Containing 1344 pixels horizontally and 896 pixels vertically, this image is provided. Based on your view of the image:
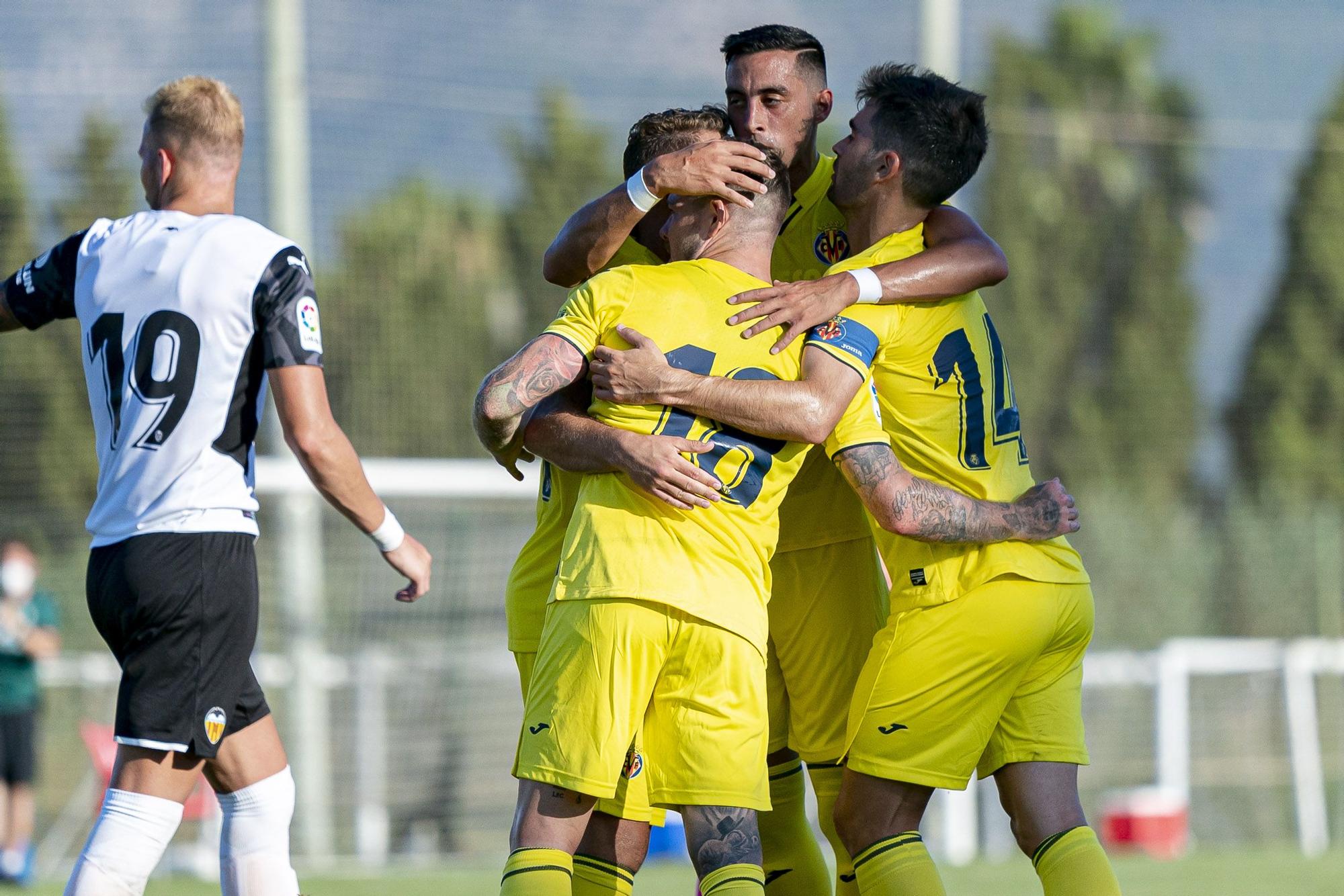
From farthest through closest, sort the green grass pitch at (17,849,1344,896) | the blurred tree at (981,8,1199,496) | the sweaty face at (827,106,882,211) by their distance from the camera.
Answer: the blurred tree at (981,8,1199,496)
the green grass pitch at (17,849,1344,896)
the sweaty face at (827,106,882,211)

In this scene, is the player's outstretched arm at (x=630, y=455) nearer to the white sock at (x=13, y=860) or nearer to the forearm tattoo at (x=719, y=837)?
the forearm tattoo at (x=719, y=837)

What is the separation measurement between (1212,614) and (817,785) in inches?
404

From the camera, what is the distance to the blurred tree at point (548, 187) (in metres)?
12.5

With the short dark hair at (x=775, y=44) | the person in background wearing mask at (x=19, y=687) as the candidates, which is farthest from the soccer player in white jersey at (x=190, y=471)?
the person in background wearing mask at (x=19, y=687)

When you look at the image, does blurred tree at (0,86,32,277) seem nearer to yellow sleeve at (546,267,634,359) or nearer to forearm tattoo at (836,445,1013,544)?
yellow sleeve at (546,267,634,359)

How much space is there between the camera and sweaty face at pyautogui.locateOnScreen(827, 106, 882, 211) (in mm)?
4020

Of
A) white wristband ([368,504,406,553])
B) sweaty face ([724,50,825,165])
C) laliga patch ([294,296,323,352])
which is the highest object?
sweaty face ([724,50,825,165])

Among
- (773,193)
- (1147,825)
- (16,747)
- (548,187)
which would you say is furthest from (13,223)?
(1147,825)

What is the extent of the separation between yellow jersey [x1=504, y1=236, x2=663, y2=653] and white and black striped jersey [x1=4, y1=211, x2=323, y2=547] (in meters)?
0.75

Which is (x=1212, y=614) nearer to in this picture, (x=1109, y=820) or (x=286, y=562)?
(x=1109, y=820)

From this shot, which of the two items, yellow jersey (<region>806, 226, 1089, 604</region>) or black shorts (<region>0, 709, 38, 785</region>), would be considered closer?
yellow jersey (<region>806, 226, 1089, 604</region>)

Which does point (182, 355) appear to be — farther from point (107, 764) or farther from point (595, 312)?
point (107, 764)

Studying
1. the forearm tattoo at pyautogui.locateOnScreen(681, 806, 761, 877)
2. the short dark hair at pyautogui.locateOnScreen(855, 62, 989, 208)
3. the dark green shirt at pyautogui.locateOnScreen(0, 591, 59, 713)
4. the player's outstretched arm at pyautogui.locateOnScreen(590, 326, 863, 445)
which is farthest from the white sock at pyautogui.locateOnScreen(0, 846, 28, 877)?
the short dark hair at pyautogui.locateOnScreen(855, 62, 989, 208)

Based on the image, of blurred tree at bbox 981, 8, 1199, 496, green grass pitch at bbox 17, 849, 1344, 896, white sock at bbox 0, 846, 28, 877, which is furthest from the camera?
blurred tree at bbox 981, 8, 1199, 496
